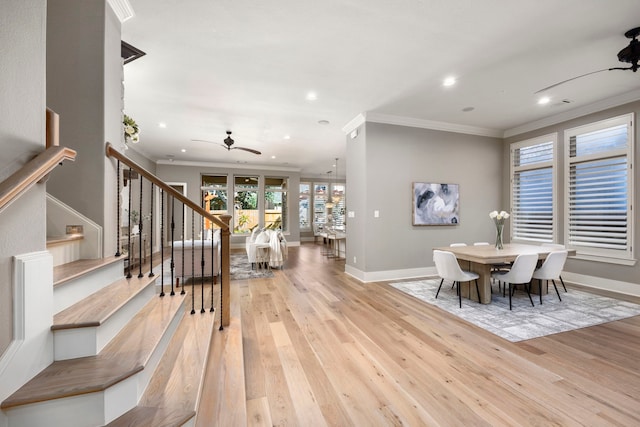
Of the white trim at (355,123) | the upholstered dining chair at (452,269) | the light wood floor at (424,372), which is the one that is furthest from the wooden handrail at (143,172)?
the white trim at (355,123)

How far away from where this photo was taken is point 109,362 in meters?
1.39

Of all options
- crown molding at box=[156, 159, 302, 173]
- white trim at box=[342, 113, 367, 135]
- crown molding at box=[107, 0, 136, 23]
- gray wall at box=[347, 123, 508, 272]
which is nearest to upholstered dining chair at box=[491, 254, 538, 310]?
gray wall at box=[347, 123, 508, 272]

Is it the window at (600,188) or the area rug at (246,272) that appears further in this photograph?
the area rug at (246,272)

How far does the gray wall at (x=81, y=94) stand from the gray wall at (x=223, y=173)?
7.13 meters

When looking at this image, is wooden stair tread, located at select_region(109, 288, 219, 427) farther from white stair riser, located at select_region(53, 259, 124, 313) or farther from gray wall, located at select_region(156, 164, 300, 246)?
gray wall, located at select_region(156, 164, 300, 246)

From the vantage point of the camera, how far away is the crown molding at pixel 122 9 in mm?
2268

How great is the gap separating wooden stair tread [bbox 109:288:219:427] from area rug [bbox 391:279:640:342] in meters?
2.91

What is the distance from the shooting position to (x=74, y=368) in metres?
1.33

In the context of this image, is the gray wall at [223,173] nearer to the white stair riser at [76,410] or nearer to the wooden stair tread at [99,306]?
the wooden stair tread at [99,306]

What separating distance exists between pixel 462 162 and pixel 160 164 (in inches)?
357

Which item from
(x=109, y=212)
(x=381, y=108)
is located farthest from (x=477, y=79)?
(x=109, y=212)

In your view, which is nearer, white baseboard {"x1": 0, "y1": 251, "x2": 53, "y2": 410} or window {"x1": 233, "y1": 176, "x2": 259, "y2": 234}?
white baseboard {"x1": 0, "y1": 251, "x2": 53, "y2": 410}

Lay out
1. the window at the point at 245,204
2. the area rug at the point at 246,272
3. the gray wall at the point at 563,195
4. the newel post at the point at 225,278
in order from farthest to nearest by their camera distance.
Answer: the window at the point at 245,204
the area rug at the point at 246,272
the gray wall at the point at 563,195
the newel post at the point at 225,278

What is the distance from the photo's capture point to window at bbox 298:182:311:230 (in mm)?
11945
